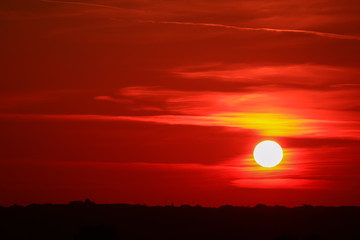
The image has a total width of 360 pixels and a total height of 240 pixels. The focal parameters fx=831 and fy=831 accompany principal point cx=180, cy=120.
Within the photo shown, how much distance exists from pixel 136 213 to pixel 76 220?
259 inches

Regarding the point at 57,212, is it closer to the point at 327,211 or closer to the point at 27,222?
the point at 27,222

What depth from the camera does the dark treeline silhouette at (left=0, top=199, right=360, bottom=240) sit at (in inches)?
2516

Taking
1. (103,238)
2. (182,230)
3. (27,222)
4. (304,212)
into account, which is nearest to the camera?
(103,238)

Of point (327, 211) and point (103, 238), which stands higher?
point (327, 211)

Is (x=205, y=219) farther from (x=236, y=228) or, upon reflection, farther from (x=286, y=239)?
(x=286, y=239)

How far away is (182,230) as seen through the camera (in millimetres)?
68812

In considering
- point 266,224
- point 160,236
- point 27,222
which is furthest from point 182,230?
point 27,222

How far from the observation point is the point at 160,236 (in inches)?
2608

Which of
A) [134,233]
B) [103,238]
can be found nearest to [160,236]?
[134,233]

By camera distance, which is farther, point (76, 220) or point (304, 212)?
point (304, 212)

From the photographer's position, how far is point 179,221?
70750 millimetres

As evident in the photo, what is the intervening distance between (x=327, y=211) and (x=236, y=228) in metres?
10.9

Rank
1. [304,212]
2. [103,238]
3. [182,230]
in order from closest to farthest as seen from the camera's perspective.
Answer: [103,238], [182,230], [304,212]

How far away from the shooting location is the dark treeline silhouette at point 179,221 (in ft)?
210
